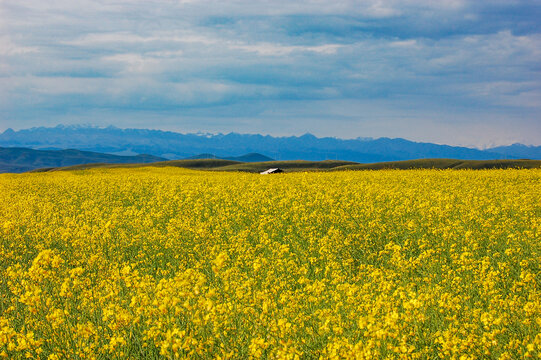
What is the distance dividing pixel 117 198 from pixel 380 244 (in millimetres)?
13403

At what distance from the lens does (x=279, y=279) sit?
24.0 ft

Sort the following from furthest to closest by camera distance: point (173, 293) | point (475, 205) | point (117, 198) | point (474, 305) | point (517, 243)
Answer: point (117, 198) → point (475, 205) → point (517, 243) → point (474, 305) → point (173, 293)

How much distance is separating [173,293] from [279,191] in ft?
42.1

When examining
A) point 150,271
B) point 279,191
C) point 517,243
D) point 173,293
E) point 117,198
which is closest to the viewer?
point 173,293

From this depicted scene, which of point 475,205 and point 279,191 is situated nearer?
point 475,205

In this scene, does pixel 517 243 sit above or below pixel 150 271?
above

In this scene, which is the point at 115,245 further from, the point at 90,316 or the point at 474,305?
the point at 474,305

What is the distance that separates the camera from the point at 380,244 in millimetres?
10445

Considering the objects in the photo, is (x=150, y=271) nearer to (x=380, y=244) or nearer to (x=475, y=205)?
(x=380, y=244)

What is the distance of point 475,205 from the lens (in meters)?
12.5

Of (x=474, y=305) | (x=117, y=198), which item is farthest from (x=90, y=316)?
(x=117, y=198)

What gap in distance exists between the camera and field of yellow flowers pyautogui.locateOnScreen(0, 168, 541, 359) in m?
4.86

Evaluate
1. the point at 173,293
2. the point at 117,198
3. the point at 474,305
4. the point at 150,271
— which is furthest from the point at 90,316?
the point at 117,198

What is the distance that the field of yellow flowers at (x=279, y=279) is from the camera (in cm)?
486
